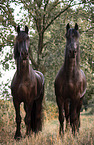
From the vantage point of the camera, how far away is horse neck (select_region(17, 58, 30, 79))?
4936 mm

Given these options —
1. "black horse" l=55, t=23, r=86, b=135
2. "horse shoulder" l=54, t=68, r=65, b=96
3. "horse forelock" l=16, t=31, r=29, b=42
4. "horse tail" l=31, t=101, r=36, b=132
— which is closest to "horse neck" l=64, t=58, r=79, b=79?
"black horse" l=55, t=23, r=86, b=135

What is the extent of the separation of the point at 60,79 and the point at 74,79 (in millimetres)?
398

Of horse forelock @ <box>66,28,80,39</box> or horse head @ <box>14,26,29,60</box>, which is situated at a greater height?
horse forelock @ <box>66,28,80,39</box>

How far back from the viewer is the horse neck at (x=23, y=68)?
4.94 m

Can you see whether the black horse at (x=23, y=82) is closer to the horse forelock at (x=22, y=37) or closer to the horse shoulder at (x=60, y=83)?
the horse forelock at (x=22, y=37)

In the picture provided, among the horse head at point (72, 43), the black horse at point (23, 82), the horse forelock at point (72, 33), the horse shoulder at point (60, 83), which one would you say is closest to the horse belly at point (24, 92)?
the black horse at point (23, 82)

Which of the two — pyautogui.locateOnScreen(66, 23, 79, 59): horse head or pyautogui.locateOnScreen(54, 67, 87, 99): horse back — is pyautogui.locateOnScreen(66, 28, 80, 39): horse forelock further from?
pyautogui.locateOnScreen(54, 67, 87, 99): horse back

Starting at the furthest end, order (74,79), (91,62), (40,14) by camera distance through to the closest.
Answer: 1. (91,62)
2. (40,14)
3. (74,79)

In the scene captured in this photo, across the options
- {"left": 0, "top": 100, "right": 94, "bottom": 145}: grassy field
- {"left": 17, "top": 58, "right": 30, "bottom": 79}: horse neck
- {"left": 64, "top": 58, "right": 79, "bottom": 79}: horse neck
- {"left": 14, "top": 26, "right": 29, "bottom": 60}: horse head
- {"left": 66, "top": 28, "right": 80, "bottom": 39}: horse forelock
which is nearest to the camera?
{"left": 0, "top": 100, "right": 94, "bottom": 145}: grassy field

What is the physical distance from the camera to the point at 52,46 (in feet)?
33.2

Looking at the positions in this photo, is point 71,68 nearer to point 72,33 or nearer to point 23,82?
point 72,33

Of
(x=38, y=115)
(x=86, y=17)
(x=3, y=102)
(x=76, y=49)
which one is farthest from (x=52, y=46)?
(x=76, y=49)

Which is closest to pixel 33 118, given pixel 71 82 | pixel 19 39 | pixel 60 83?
pixel 60 83

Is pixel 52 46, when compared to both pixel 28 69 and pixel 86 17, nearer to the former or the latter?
pixel 86 17
